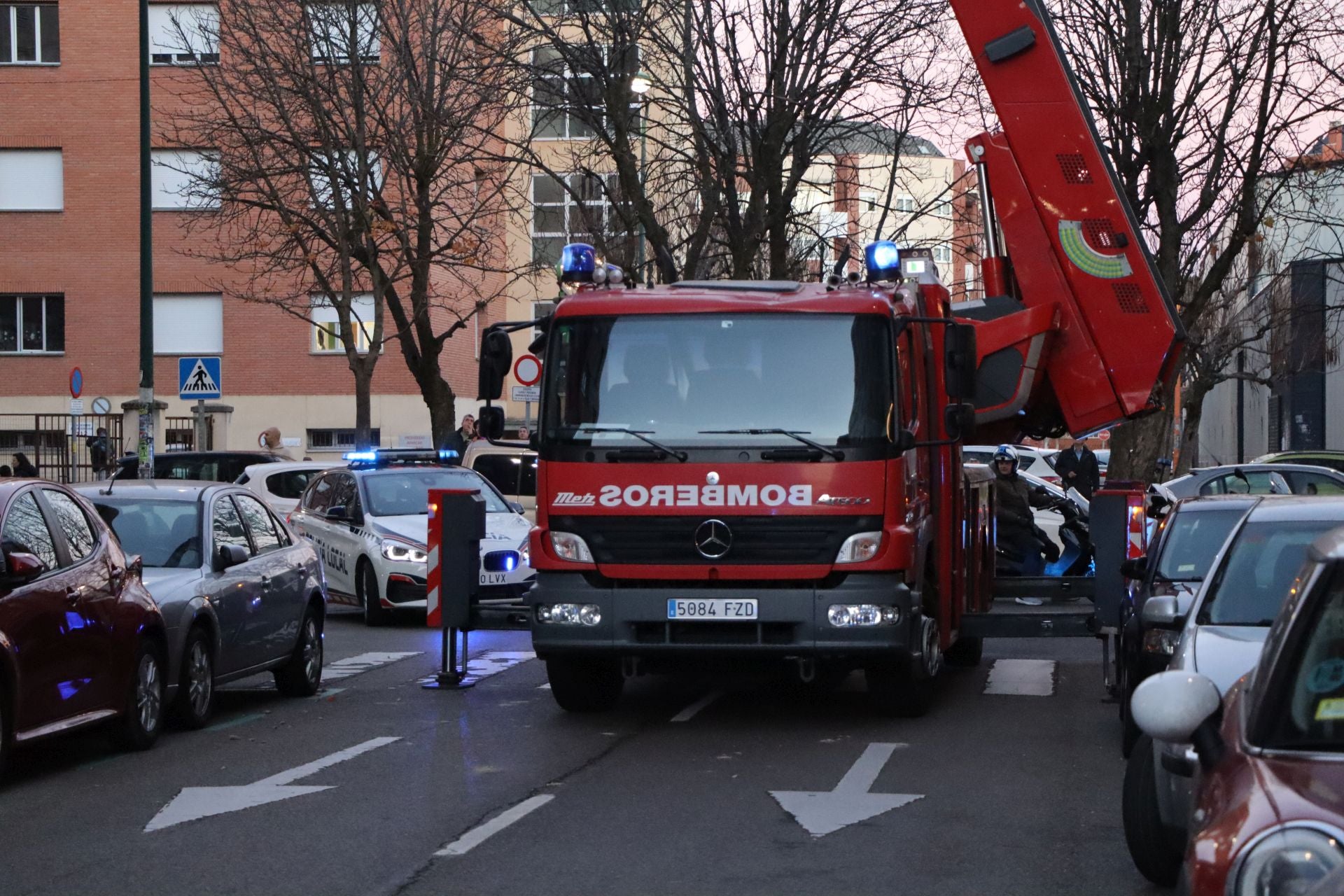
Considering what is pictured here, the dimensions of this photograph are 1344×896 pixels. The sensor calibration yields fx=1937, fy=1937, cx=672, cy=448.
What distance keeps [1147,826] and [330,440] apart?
4198 cm

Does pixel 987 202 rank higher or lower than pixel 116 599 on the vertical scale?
higher

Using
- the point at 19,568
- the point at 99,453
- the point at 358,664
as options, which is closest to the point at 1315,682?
the point at 19,568

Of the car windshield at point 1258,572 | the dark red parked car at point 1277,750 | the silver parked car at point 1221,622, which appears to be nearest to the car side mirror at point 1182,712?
the dark red parked car at point 1277,750

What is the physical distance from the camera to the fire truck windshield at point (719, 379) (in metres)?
11.3

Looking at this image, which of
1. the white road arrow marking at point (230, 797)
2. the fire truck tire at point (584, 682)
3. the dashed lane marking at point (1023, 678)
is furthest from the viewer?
the dashed lane marking at point (1023, 678)

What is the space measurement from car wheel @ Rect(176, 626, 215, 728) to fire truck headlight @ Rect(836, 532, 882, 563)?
3.88 metres

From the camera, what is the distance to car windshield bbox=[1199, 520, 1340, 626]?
25.9ft

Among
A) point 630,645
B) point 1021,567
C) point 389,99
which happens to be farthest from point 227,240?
point 630,645

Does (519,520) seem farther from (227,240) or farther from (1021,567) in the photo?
(227,240)

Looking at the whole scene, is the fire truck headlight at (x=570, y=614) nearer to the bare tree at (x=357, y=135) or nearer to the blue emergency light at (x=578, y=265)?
the blue emergency light at (x=578, y=265)

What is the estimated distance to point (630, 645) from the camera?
11.3 metres

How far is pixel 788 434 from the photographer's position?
11.2m

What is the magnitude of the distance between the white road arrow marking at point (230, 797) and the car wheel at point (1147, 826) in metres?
4.05

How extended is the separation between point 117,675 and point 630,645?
2.88 m
